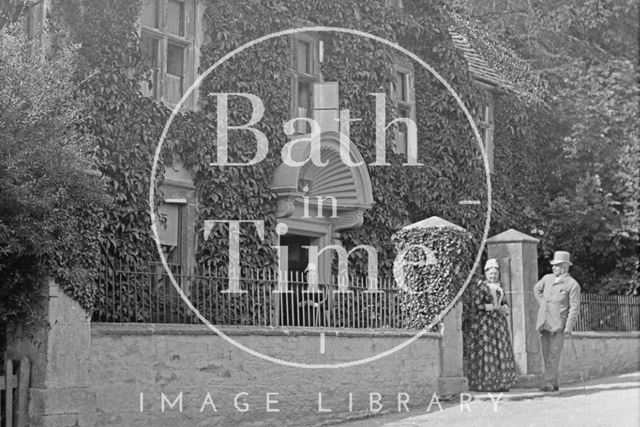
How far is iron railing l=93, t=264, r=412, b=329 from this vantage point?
36.7 feet

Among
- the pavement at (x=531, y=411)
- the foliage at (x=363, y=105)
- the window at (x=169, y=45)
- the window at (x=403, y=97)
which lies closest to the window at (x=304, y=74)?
the foliage at (x=363, y=105)

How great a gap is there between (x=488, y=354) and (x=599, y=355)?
188 inches

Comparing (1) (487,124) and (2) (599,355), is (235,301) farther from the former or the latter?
(1) (487,124)

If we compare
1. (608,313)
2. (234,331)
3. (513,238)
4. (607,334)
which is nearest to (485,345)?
(513,238)

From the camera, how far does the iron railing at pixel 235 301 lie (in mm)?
11195

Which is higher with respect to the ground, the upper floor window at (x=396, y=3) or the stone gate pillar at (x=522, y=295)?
the upper floor window at (x=396, y=3)

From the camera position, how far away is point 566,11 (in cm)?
2325

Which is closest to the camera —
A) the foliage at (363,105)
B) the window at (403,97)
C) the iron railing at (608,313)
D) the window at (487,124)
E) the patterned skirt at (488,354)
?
the patterned skirt at (488,354)

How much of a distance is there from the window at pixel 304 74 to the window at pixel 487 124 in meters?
4.55

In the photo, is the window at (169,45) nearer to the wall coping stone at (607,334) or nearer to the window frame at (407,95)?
the window frame at (407,95)

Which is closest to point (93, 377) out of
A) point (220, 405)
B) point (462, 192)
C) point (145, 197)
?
point (220, 405)

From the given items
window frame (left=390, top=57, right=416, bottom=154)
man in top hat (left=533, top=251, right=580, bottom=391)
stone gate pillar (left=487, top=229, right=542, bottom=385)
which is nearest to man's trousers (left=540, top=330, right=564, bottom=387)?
man in top hat (left=533, top=251, right=580, bottom=391)

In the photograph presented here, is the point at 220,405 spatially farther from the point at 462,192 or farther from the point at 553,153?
the point at 553,153

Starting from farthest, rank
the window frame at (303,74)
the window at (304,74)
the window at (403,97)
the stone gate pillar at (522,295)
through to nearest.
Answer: the window at (403,97)
the window at (304,74)
the window frame at (303,74)
the stone gate pillar at (522,295)
